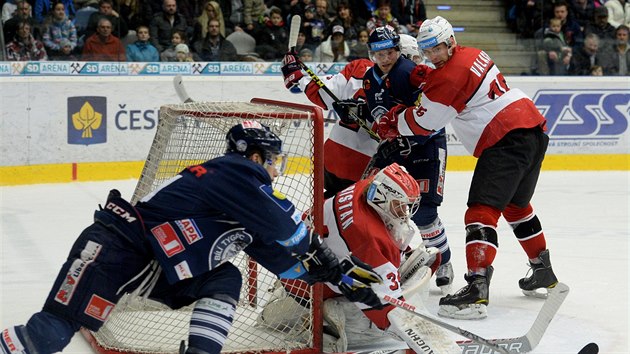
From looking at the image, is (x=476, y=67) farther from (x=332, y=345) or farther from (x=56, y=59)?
(x=56, y=59)

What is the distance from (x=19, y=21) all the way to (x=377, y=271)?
187 inches

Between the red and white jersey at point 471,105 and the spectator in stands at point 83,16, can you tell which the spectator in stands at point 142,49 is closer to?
the spectator in stands at point 83,16

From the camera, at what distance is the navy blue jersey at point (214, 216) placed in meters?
2.84

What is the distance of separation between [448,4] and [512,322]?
567cm

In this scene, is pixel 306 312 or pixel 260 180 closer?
pixel 260 180


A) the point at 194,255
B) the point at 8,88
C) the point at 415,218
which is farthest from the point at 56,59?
the point at 194,255

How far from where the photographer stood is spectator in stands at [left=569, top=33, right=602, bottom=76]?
8.45 meters

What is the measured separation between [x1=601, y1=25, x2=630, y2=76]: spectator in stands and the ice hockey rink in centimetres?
92

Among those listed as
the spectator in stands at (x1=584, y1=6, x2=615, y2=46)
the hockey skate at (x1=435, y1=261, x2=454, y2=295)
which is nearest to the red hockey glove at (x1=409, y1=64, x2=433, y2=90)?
the hockey skate at (x1=435, y1=261, x2=454, y2=295)

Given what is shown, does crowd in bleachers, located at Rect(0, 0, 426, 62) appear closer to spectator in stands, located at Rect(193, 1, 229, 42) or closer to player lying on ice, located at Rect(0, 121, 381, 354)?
spectator in stands, located at Rect(193, 1, 229, 42)

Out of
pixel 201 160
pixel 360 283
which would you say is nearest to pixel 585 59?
pixel 201 160

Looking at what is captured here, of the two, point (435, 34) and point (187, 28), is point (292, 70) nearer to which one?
point (435, 34)

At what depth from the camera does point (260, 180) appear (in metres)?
2.86

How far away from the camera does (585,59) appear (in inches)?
336
